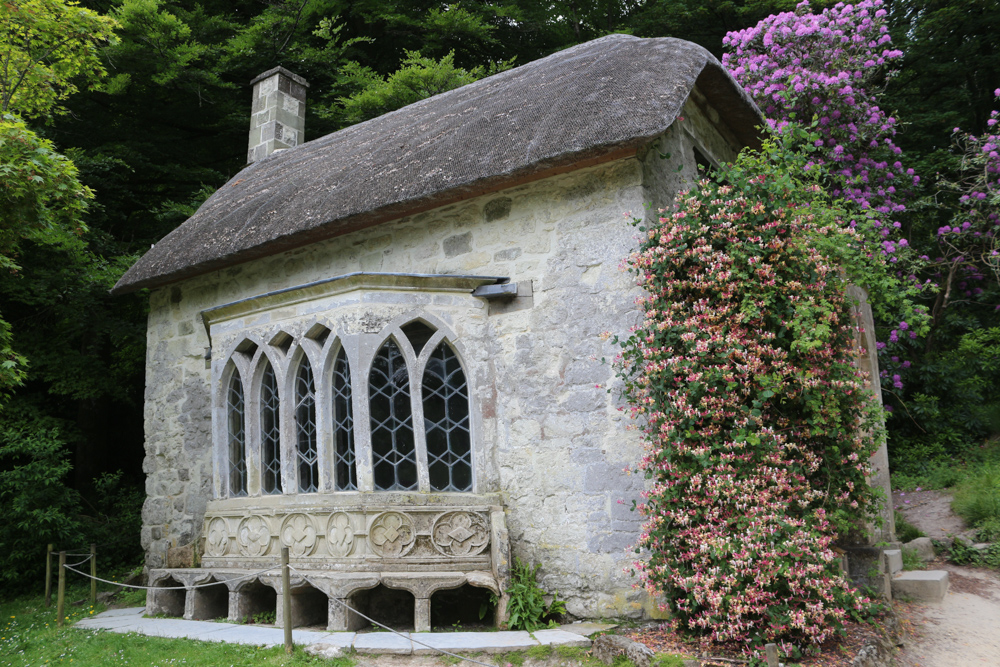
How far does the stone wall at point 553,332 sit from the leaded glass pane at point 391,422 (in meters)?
0.42

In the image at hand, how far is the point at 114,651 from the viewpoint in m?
5.02

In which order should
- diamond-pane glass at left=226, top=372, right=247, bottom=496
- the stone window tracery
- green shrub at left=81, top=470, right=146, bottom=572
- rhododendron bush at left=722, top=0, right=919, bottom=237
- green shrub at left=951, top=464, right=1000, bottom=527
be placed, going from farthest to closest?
rhododendron bush at left=722, top=0, right=919, bottom=237
green shrub at left=81, top=470, right=146, bottom=572
green shrub at left=951, top=464, right=1000, bottom=527
diamond-pane glass at left=226, top=372, right=247, bottom=496
the stone window tracery

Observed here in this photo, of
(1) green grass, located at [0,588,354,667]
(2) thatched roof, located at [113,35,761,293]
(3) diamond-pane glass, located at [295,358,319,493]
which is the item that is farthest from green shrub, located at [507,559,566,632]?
(2) thatched roof, located at [113,35,761,293]

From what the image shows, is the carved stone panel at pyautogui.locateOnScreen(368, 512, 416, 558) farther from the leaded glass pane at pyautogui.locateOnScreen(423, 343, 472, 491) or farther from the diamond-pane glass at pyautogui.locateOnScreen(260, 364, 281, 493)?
the diamond-pane glass at pyautogui.locateOnScreen(260, 364, 281, 493)

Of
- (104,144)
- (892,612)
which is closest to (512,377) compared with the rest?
(892,612)

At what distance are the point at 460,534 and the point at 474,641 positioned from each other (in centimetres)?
80

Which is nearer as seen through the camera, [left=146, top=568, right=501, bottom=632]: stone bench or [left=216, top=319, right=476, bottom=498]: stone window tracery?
[left=146, top=568, right=501, bottom=632]: stone bench

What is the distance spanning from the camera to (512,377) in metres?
5.55

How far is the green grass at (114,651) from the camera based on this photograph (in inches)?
175

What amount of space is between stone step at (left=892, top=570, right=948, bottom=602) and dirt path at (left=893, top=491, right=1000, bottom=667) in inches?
3.1

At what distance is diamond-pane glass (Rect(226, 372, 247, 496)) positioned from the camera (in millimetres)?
6398

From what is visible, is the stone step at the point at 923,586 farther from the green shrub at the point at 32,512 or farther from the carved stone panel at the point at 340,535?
the green shrub at the point at 32,512

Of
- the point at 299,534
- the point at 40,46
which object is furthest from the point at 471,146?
the point at 40,46

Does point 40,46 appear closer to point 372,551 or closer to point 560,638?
point 372,551
